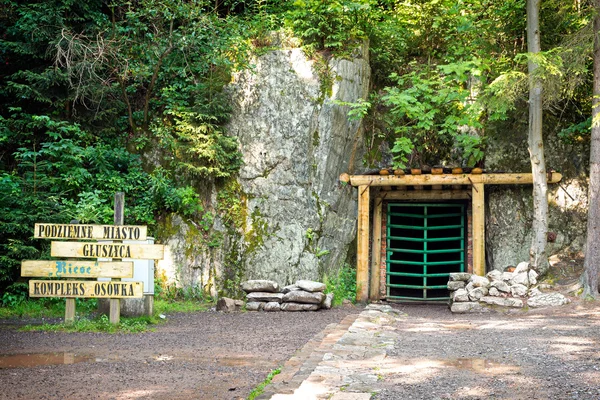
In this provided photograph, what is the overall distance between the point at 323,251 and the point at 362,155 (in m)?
2.70

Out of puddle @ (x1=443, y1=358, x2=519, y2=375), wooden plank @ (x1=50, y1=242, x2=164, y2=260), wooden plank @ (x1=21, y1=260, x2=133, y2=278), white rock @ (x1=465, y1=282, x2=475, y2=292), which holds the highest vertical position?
wooden plank @ (x1=50, y1=242, x2=164, y2=260)

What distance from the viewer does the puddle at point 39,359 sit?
5387 mm

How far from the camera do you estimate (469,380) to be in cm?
446

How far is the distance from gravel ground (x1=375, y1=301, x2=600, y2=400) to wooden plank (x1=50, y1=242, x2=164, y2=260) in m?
3.57

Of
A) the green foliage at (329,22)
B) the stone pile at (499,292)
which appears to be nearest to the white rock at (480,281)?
the stone pile at (499,292)

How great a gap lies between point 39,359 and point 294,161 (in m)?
7.52

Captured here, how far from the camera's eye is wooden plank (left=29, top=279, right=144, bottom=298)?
25.4 ft

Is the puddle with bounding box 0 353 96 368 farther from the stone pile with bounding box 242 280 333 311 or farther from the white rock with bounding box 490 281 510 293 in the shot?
the white rock with bounding box 490 281 510 293

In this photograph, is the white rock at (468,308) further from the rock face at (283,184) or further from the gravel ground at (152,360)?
the gravel ground at (152,360)

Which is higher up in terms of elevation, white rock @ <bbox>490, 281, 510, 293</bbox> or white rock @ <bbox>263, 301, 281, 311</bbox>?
white rock @ <bbox>490, 281, 510, 293</bbox>

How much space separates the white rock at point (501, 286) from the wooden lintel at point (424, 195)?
8.70 feet

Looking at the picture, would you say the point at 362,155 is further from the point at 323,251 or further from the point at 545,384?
the point at 545,384

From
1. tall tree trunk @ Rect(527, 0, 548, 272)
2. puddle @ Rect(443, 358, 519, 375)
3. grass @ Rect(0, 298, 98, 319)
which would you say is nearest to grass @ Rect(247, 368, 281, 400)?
puddle @ Rect(443, 358, 519, 375)

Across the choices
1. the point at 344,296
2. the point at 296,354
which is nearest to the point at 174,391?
the point at 296,354
